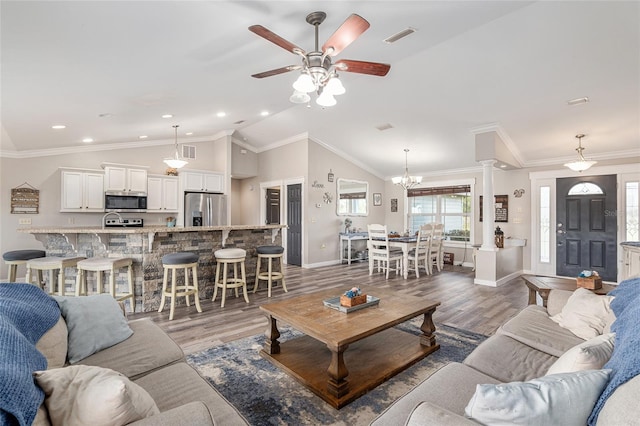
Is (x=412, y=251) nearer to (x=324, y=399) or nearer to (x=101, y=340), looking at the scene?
(x=324, y=399)

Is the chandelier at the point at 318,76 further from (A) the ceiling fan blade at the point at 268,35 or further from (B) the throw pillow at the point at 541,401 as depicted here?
(B) the throw pillow at the point at 541,401

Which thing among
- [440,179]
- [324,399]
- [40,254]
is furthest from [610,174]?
[40,254]

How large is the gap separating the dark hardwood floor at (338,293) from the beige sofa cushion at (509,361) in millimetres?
1442

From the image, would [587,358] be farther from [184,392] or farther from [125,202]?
[125,202]

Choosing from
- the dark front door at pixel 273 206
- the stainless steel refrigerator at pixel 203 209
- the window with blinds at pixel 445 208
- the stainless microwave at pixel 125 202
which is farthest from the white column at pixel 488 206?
the stainless microwave at pixel 125 202

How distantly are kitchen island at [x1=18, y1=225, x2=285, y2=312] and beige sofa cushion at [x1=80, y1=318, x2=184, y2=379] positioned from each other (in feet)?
6.98

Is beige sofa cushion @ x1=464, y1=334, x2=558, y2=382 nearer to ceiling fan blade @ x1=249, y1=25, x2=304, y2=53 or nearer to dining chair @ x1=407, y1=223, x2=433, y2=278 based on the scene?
ceiling fan blade @ x1=249, y1=25, x2=304, y2=53

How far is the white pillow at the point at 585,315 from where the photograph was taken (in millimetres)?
2031

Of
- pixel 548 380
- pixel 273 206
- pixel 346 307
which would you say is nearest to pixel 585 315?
pixel 548 380

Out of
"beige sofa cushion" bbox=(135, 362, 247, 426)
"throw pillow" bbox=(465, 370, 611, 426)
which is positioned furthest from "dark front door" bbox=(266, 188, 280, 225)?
"throw pillow" bbox=(465, 370, 611, 426)

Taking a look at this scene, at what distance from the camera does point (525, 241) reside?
663cm

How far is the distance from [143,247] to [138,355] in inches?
98.7

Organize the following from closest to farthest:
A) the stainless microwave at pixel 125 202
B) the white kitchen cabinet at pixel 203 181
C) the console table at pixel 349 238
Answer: the stainless microwave at pixel 125 202
the white kitchen cabinet at pixel 203 181
the console table at pixel 349 238

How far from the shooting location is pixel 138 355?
69.9 inches
